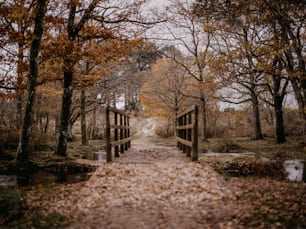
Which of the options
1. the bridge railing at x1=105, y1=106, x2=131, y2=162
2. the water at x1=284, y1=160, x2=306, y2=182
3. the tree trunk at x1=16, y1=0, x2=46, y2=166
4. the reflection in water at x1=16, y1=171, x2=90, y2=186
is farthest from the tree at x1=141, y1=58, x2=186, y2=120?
the reflection in water at x1=16, y1=171, x2=90, y2=186

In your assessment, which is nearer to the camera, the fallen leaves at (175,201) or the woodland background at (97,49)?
the fallen leaves at (175,201)

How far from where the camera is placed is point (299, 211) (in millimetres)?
5211

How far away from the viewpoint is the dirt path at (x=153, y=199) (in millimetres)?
5148

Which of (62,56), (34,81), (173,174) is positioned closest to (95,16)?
(62,56)

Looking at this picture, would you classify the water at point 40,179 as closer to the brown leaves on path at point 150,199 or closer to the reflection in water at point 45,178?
the reflection in water at point 45,178

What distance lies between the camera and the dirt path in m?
5.15

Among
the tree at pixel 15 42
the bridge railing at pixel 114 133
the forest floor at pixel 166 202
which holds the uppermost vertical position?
the tree at pixel 15 42

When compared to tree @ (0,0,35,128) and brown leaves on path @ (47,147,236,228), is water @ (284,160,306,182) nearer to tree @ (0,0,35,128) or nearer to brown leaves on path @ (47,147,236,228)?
brown leaves on path @ (47,147,236,228)

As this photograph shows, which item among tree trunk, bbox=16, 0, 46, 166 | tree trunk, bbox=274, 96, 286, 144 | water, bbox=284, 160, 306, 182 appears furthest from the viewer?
tree trunk, bbox=274, 96, 286, 144

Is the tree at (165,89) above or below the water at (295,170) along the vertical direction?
above

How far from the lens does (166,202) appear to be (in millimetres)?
6129

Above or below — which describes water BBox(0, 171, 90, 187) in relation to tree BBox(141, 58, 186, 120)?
below

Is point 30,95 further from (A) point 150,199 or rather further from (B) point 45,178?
(A) point 150,199

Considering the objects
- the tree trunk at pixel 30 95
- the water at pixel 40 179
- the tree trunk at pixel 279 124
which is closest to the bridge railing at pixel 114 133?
the water at pixel 40 179
